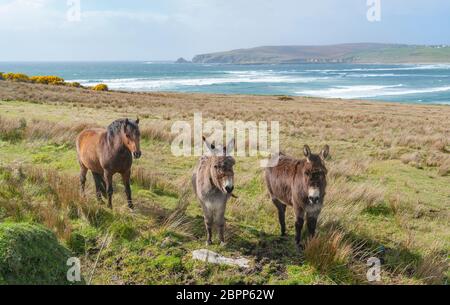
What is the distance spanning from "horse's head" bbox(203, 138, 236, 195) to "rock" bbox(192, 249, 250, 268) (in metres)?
0.98

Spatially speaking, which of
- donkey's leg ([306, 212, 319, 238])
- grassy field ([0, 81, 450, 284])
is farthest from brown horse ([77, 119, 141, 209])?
donkey's leg ([306, 212, 319, 238])

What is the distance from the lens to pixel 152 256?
593 cm

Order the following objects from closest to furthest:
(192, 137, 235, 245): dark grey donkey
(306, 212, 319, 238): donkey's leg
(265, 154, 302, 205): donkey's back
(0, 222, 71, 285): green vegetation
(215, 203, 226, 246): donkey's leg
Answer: (0, 222, 71, 285): green vegetation < (192, 137, 235, 245): dark grey donkey < (306, 212, 319, 238): donkey's leg < (215, 203, 226, 246): donkey's leg < (265, 154, 302, 205): donkey's back

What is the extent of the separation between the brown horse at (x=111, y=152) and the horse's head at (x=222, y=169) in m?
1.62

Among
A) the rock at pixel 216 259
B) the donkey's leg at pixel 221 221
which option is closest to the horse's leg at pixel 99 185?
the donkey's leg at pixel 221 221

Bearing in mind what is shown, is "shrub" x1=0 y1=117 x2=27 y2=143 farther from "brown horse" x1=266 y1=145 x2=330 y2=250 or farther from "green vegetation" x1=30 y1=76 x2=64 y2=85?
"green vegetation" x1=30 y1=76 x2=64 y2=85

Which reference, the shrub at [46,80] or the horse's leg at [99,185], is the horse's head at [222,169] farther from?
the shrub at [46,80]

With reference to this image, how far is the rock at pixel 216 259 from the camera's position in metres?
5.82

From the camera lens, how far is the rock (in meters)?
5.82

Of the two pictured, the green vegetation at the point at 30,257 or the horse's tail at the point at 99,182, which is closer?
the green vegetation at the point at 30,257

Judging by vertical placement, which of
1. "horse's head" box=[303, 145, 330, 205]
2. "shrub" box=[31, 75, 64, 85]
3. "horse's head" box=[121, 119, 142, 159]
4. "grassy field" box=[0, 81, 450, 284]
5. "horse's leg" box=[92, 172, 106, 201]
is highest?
"shrub" box=[31, 75, 64, 85]

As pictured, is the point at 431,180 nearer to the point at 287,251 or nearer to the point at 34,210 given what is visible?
the point at 287,251
